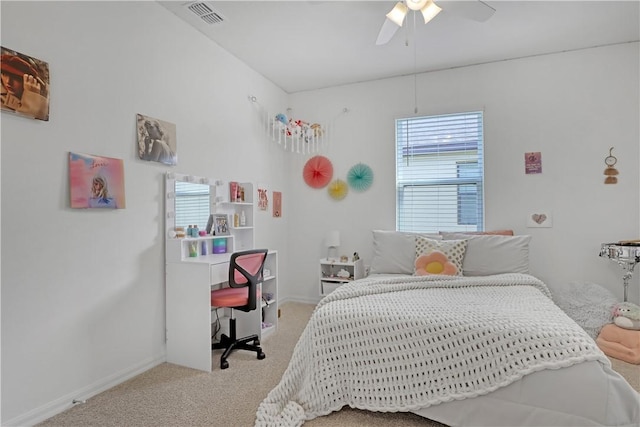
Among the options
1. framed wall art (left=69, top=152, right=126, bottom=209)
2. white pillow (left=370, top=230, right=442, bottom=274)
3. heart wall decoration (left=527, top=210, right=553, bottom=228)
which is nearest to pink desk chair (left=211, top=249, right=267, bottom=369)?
framed wall art (left=69, top=152, right=126, bottom=209)

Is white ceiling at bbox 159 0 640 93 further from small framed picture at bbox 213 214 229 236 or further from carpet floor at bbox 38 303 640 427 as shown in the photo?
carpet floor at bbox 38 303 640 427

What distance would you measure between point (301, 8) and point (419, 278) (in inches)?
87.8

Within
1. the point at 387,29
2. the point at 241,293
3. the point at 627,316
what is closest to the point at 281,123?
the point at 387,29

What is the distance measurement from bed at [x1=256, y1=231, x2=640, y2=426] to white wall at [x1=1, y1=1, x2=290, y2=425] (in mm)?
1169

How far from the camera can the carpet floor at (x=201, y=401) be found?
1.87m

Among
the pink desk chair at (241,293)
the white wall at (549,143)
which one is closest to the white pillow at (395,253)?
the white wall at (549,143)

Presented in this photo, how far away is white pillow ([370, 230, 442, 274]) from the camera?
329 centimetres

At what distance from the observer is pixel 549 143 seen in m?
3.48

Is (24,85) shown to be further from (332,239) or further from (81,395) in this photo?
(332,239)

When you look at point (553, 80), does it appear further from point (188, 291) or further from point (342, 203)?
point (188, 291)

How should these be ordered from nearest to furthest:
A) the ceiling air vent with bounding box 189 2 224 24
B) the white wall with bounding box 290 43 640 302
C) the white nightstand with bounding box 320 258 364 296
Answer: the ceiling air vent with bounding box 189 2 224 24 → the white wall with bounding box 290 43 640 302 → the white nightstand with bounding box 320 258 364 296

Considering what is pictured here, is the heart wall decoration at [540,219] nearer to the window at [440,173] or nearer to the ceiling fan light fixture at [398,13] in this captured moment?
the window at [440,173]

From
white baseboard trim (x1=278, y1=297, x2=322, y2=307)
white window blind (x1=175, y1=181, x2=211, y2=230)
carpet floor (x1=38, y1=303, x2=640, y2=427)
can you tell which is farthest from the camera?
white baseboard trim (x1=278, y1=297, x2=322, y2=307)

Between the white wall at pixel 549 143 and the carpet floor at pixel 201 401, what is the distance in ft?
4.09
